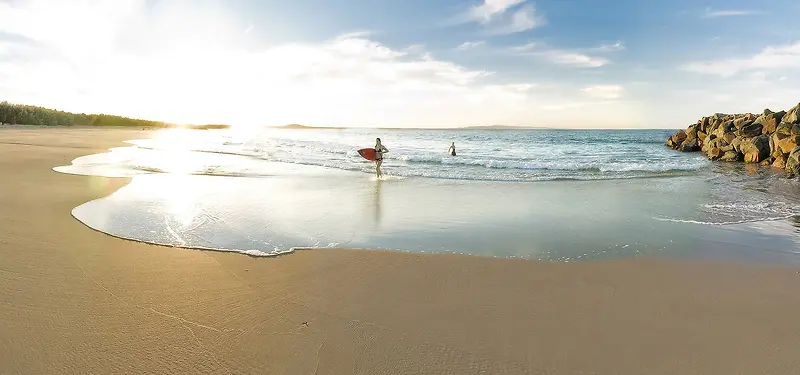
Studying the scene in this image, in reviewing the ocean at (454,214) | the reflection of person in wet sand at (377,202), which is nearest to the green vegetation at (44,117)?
the ocean at (454,214)

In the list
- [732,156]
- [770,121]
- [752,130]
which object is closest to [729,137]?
[752,130]

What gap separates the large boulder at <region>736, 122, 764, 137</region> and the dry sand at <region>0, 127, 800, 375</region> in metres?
28.4

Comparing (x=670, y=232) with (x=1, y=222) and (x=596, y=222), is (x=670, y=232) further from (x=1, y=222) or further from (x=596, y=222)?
(x=1, y=222)

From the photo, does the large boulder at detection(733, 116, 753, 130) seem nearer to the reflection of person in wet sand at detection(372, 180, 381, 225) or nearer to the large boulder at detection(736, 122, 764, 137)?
the large boulder at detection(736, 122, 764, 137)

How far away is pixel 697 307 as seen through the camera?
4414 mm

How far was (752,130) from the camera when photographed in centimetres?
2733

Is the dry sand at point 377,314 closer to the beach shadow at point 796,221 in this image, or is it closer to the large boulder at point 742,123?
the beach shadow at point 796,221

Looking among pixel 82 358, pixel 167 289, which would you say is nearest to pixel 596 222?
pixel 167 289

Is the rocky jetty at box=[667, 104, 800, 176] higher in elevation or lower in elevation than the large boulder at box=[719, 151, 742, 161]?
higher

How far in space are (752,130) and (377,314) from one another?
33618 mm

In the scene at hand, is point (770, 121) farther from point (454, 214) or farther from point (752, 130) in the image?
point (454, 214)

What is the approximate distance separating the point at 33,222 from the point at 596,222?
10.5 meters

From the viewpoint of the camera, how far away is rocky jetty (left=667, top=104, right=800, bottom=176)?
825 inches

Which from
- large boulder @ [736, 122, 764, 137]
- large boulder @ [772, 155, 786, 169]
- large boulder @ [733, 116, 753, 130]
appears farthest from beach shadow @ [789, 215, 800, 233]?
large boulder @ [733, 116, 753, 130]
